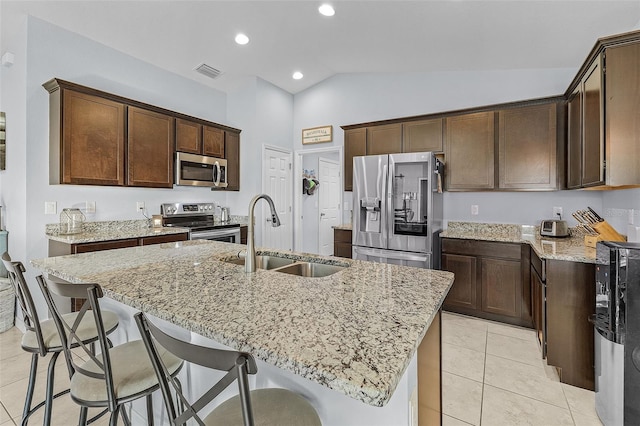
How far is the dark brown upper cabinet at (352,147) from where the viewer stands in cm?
415

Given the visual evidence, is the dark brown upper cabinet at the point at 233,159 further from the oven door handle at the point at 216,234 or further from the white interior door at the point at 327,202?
the white interior door at the point at 327,202

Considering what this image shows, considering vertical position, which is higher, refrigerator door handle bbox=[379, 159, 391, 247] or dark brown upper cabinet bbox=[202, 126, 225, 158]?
dark brown upper cabinet bbox=[202, 126, 225, 158]

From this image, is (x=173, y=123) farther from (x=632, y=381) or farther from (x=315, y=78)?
(x=632, y=381)

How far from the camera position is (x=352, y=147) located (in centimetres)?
423

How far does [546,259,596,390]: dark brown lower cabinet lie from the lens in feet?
6.73

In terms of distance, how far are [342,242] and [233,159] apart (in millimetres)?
2150

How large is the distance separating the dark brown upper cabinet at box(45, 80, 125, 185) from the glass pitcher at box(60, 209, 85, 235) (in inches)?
13.5

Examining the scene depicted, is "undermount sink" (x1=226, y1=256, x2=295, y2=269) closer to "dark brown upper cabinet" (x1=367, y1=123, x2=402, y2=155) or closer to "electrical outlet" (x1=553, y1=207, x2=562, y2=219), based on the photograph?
"dark brown upper cabinet" (x1=367, y1=123, x2=402, y2=155)

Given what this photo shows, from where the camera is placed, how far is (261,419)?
34.0 inches

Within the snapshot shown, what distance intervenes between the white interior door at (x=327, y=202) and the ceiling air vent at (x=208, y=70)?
8.02ft

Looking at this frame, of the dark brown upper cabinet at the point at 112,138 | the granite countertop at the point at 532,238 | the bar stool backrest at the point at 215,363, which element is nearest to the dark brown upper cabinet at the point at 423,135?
the granite countertop at the point at 532,238

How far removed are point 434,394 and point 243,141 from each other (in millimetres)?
4437

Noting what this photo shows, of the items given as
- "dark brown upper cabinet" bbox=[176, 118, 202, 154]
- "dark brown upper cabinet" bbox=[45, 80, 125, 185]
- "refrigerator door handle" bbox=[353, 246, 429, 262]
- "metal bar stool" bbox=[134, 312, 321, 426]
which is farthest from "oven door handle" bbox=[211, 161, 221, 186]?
"metal bar stool" bbox=[134, 312, 321, 426]

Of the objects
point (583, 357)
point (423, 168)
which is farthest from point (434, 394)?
point (423, 168)
